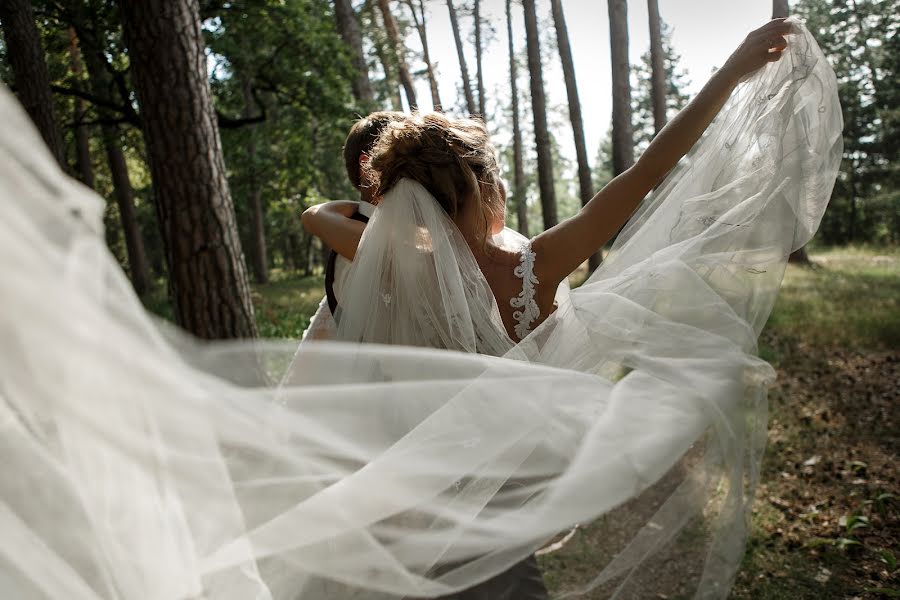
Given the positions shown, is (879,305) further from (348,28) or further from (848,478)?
(348,28)

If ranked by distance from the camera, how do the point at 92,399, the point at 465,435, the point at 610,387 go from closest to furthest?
the point at 92,399 < the point at 465,435 < the point at 610,387

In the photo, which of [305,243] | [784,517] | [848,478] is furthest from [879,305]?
[305,243]

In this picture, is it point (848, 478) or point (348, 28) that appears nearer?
point (848, 478)

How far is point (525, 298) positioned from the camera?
7.34ft

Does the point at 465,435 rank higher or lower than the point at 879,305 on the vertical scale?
higher

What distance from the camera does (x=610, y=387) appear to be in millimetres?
1930

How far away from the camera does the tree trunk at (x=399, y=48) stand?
44.9ft

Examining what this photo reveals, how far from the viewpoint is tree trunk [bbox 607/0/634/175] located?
739 cm

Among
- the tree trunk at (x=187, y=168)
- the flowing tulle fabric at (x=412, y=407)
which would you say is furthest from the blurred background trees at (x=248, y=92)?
the flowing tulle fabric at (x=412, y=407)

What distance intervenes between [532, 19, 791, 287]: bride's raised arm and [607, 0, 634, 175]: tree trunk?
498 centimetres

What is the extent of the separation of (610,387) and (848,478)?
4.08 meters

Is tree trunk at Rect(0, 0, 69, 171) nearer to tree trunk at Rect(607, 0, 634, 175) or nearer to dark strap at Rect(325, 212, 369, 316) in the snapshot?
dark strap at Rect(325, 212, 369, 316)

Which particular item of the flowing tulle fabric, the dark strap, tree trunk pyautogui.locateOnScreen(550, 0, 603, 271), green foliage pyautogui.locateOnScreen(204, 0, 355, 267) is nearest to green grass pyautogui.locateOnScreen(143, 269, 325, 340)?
green foliage pyautogui.locateOnScreen(204, 0, 355, 267)

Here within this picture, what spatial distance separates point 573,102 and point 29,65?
746cm
